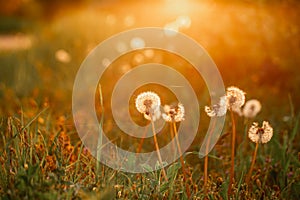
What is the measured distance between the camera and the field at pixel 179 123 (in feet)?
7.09

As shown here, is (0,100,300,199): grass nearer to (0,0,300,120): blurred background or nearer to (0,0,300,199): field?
(0,0,300,199): field

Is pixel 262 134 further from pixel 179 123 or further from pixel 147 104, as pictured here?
pixel 179 123

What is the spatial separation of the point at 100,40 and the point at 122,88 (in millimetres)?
1859

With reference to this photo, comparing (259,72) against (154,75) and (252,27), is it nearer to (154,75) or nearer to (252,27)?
(252,27)

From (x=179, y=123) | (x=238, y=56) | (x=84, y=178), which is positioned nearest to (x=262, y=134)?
(x=84, y=178)

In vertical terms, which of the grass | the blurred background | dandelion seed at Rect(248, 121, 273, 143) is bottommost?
the grass

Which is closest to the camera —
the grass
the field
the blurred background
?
the grass

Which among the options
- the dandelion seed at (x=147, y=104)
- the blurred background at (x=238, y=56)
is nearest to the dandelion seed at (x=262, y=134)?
the dandelion seed at (x=147, y=104)

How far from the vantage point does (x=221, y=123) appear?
3.39 m

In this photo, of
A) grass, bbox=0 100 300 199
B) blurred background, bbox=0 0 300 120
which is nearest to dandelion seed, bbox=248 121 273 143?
grass, bbox=0 100 300 199

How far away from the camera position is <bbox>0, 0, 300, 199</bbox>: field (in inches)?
85.1

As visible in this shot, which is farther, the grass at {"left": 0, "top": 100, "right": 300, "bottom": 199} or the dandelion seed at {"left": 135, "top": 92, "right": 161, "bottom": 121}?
the dandelion seed at {"left": 135, "top": 92, "right": 161, "bottom": 121}

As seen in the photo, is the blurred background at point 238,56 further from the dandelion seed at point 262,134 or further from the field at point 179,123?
the dandelion seed at point 262,134

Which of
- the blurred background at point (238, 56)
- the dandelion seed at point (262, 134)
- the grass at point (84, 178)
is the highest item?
the blurred background at point (238, 56)
